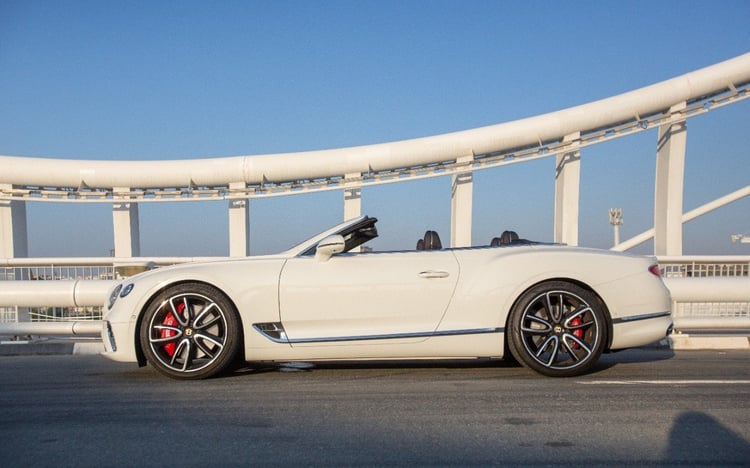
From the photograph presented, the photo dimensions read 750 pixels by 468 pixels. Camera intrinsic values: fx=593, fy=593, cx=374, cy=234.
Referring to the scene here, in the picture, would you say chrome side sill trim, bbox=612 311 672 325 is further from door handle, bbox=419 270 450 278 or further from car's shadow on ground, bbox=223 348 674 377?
door handle, bbox=419 270 450 278

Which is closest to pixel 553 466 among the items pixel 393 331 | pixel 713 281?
pixel 393 331

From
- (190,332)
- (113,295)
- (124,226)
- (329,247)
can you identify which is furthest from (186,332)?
(124,226)

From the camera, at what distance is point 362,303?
4480 millimetres

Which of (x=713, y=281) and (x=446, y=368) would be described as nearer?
(x=446, y=368)

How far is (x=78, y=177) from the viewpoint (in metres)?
16.8

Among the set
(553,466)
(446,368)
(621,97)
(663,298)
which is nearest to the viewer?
(553,466)

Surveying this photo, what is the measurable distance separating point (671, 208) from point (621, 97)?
11.9 ft

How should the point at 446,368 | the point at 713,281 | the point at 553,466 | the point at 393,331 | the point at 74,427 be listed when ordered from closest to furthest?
the point at 553,466, the point at 74,427, the point at 393,331, the point at 446,368, the point at 713,281

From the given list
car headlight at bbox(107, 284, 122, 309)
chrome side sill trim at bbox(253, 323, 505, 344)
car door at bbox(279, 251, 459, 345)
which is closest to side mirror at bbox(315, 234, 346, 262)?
car door at bbox(279, 251, 459, 345)

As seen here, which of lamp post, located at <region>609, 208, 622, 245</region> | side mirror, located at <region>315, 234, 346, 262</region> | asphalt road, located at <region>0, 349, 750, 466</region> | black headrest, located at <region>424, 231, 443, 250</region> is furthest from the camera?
lamp post, located at <region>609, 208, 622, 245</region>

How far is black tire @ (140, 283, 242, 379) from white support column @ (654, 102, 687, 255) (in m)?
15.7

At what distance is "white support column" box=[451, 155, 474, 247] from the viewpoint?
16156 millimetres

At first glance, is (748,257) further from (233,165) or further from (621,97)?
(233,165)

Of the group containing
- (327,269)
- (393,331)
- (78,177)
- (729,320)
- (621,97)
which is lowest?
(729,320)
